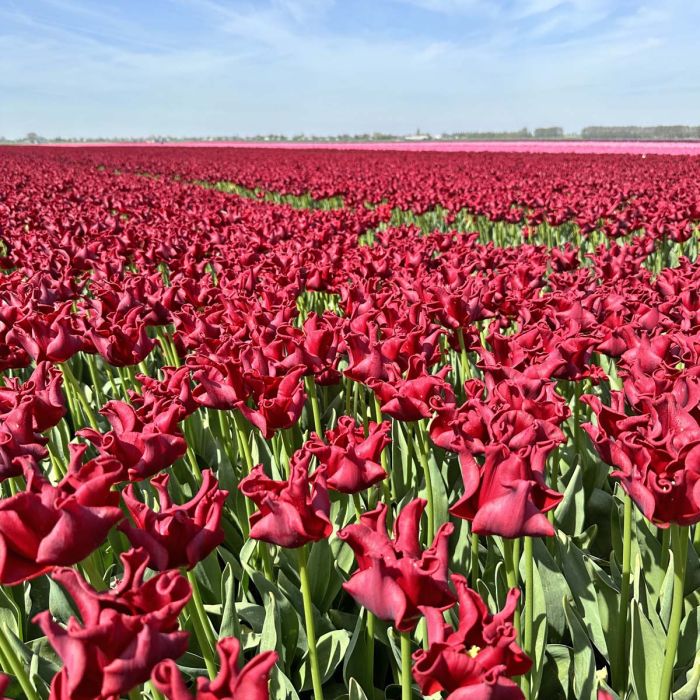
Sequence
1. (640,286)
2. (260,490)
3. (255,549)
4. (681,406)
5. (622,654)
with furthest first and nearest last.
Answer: (640,286), (255,549), (622,654), (681,406), (260,490)

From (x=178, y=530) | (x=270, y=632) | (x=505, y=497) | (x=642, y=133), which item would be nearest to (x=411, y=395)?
(x=505, y=497)

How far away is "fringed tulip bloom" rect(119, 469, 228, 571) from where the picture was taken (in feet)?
3.89

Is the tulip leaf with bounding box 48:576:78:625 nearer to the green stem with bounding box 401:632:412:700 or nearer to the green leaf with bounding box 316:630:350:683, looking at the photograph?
the green leaf with bounding box 316:630:350:683

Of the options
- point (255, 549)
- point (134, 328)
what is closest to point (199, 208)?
point (134, 328)

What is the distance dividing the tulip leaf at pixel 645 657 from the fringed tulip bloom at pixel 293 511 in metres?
0.97

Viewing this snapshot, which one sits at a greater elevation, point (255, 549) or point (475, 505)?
point (475, 505)

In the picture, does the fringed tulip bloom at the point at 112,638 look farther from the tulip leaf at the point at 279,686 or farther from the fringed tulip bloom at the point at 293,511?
the tulip leaf at the point at 279,686

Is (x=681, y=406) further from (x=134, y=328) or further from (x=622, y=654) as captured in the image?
(x=134, y=328)

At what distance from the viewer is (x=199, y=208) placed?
37.6 feet

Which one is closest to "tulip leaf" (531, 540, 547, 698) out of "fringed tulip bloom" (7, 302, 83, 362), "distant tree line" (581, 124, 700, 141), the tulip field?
the tulip field

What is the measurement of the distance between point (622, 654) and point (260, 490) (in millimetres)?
1296

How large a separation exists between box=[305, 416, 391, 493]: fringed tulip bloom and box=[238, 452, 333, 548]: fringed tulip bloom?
0.18 m

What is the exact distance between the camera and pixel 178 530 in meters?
1.22

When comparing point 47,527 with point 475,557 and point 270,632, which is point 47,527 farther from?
point 475,557
